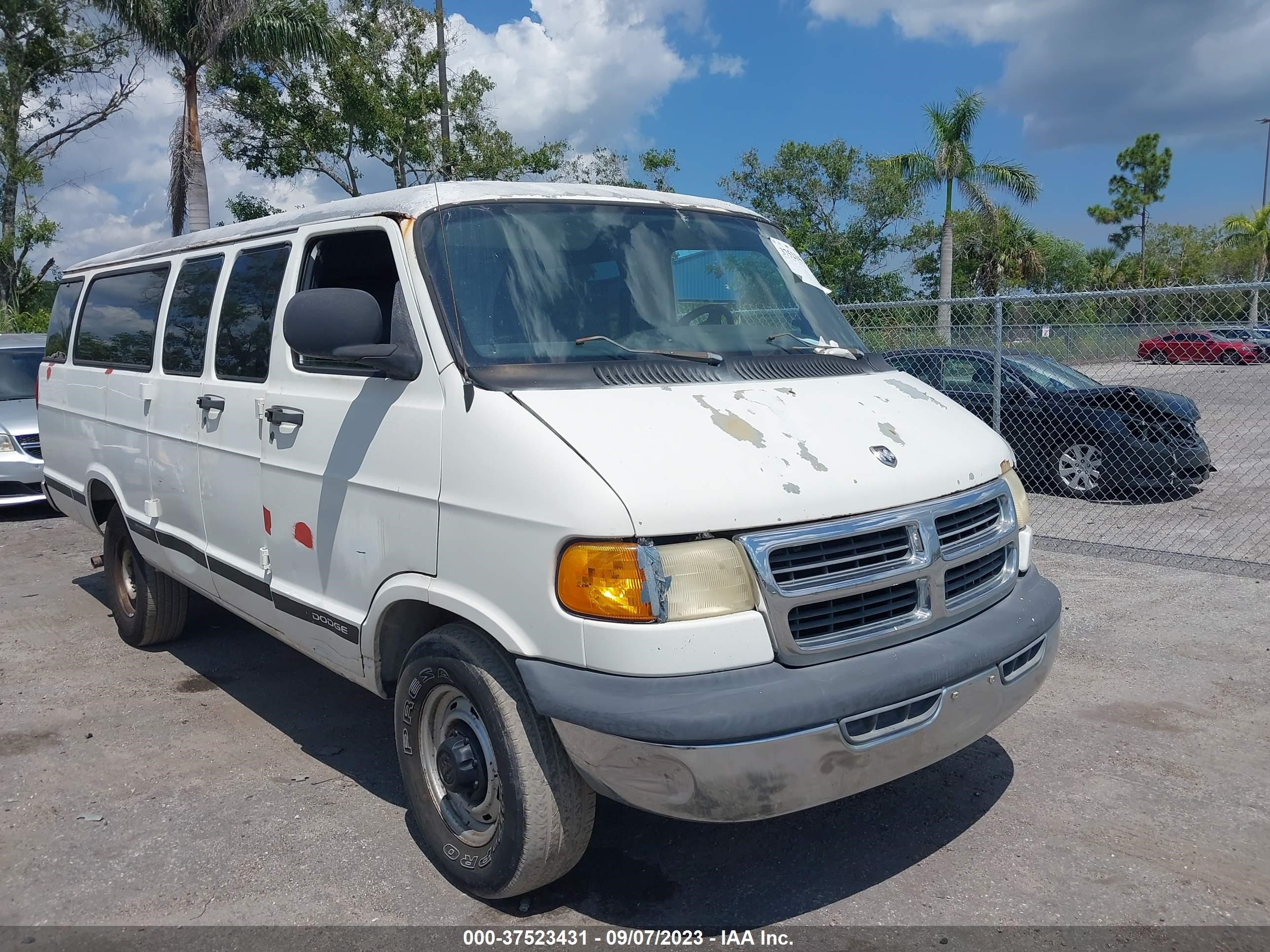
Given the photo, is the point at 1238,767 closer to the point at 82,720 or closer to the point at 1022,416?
the point at 82,720

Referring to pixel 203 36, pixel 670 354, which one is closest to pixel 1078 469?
pixel 670 354

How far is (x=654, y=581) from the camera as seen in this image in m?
2.66

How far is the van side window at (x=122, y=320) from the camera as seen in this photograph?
17.0 feet

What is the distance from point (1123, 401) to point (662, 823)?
7.20 meters

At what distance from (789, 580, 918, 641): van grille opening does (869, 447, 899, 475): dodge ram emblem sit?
0.37 m

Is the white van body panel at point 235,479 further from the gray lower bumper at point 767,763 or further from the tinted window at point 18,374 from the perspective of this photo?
the tinted window at point 18,374

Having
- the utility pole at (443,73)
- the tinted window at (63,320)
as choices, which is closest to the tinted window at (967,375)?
the tinted window at (63,320)

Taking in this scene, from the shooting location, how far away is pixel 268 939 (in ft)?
10.0

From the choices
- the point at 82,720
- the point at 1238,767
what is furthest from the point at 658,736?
the point at 82,720

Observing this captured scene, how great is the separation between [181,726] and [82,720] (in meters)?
0.52

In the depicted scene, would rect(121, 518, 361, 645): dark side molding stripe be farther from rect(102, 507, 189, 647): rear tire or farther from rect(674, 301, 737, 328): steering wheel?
rect(674, 301, 737, 328): steering wheel

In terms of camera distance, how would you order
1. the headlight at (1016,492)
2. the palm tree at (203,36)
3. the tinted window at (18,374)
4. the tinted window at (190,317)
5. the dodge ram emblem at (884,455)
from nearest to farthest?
the dodge ram emblem at (884,455)
the headlight at (1016,492)
the tinted window at (190,317)
the tinted window at (18,374)
the palm tree at (203,36)

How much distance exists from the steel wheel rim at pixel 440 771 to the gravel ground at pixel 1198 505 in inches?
242

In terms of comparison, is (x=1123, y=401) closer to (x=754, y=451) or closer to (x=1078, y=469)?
(x=1078, y=469)
